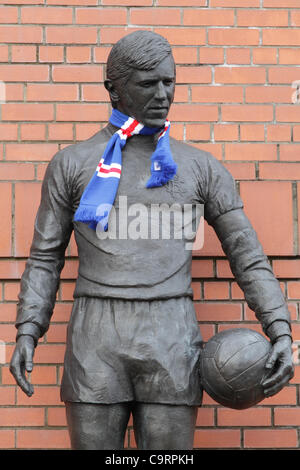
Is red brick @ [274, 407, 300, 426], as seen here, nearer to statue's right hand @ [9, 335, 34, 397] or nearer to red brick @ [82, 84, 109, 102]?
statue's right hand @ [9, 335, 34, 397]

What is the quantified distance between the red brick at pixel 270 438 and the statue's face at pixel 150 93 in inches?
72.3

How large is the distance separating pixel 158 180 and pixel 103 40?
138cm

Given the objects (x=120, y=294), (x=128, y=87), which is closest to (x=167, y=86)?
(x=128, y=87)

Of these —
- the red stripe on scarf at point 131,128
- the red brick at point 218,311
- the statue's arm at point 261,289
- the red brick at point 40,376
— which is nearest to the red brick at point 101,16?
the red stripe on scarf at point 131,128

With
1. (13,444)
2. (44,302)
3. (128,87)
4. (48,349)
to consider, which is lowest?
(13,444)

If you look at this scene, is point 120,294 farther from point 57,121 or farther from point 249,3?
point 249,3

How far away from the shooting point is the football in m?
4.57

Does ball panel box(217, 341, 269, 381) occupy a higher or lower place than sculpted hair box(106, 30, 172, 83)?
lower

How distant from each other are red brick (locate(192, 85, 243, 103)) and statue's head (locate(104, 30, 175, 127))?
1038 mm

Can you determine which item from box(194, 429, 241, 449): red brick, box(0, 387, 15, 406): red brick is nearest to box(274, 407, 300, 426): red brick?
box(194, 429, 241, 449): red brick

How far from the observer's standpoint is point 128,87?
488 cm

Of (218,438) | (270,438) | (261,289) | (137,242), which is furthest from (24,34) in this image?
(270,438)

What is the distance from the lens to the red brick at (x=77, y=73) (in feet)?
19.4

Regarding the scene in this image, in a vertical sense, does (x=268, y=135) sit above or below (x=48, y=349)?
above
